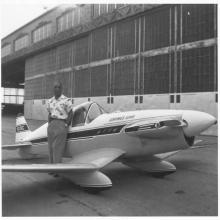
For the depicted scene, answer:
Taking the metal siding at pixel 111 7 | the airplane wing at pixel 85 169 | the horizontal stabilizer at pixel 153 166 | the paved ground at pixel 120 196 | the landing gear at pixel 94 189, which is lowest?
the paved ground at pixel 120 196

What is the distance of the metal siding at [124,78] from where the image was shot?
17609 millimetres

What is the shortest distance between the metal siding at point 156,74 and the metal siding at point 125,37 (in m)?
1.80

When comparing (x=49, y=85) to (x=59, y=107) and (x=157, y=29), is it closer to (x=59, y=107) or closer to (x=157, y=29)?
(x=157, y=29)

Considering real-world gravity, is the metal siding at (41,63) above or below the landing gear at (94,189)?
above

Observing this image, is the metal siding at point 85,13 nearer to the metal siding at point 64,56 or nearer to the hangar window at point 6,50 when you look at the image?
the metal siding at point 64,56

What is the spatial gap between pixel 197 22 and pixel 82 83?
426 inches

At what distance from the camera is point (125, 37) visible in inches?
709

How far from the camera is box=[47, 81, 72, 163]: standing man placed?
5469mm

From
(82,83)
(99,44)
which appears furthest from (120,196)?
(82,83)

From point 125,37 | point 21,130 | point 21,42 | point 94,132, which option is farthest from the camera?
point 21,42

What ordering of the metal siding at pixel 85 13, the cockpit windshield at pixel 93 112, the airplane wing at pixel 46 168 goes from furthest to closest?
the metal siding at pixel 85 13 → the cockpit windshield at pixel 93 112 → the airplane wing at pixel 46 168

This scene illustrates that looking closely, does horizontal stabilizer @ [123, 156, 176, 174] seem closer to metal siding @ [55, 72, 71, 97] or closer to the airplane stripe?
the airplane stripe

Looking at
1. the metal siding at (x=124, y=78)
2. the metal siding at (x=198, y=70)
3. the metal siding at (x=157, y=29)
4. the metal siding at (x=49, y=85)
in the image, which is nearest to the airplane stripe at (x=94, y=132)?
the metal siding at (x=198, y=70)

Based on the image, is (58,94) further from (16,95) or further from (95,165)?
(16,95)
